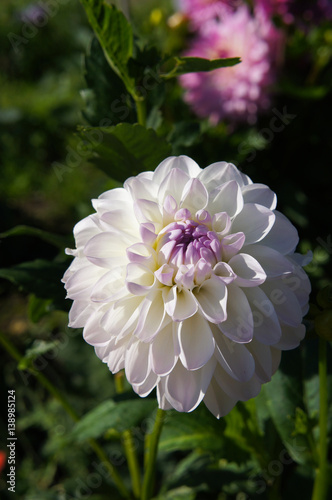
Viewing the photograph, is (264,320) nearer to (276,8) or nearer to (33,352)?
(33,352)

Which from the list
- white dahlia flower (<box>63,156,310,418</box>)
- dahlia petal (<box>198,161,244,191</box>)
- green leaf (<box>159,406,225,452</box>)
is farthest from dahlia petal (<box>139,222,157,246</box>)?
green leaf (<box>159,406,225,452</box>)

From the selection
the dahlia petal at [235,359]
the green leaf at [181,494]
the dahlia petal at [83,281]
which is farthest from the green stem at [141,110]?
the green leaf at [181,494]

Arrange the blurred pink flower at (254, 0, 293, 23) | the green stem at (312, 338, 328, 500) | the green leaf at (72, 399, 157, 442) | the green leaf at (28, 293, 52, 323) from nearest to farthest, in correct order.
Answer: the green stem at (312, 338, 328, 500), the green leaf at (72, 399, 157, 442), the green leaf at (28, 293, 52, 323), the blurred pink flower at (254, 0, 293, 23)

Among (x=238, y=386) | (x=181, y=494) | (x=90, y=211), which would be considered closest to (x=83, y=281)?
(x=238, y=386)

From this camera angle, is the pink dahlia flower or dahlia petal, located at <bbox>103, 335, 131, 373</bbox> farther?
the pink dahlia flower

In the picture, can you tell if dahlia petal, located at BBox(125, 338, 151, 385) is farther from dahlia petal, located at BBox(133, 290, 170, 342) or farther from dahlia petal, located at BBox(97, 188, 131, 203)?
dahlia petal, located at BBox(97, 188, 131, 203)
